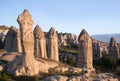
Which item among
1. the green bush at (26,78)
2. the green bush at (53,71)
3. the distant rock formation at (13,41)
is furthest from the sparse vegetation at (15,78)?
the distant rock formation at (13,41)

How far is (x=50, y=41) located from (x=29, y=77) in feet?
86.1

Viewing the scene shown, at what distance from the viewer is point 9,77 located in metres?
33.7

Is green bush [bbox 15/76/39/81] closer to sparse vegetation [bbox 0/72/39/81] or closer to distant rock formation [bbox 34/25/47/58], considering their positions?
sparse vegetation [bbox 0/72/39/81]

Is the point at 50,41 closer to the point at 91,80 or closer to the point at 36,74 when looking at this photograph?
the point at 36,74

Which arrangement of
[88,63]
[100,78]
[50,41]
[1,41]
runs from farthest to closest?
1. [1,41]
2. [50,41]
3. [88,63]
4. [100,78]

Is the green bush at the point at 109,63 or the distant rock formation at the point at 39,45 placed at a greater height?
the distant rock formation at the point at 39,45

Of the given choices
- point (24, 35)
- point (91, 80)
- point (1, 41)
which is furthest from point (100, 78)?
point (1, 41)

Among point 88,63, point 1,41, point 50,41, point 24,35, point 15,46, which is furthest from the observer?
point 1,41

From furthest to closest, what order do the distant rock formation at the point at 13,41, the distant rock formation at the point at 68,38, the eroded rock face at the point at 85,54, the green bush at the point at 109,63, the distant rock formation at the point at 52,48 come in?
the distant rock formation at the point at 68,38, the green bush at the point at 109,63, the distant rock formation at the point at 52,48, the distant rock formation at the point at 13,41, the eroded rock face at the point at 85,54

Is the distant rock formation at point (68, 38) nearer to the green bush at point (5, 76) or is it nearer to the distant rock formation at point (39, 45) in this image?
the distant rock formation at point (39, 45)

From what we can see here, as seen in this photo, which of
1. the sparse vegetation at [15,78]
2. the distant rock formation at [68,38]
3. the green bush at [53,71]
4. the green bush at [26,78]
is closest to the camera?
the sparse vegetation at [15,78]

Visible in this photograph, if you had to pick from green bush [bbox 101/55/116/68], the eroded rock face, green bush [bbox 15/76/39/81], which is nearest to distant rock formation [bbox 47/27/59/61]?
the eroded rock face

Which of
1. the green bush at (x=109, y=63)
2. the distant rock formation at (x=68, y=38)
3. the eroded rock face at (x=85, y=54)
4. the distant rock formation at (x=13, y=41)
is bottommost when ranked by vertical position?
the green bush at (x=109, y=63)

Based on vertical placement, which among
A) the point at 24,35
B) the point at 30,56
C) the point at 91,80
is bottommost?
the point at 91,80
